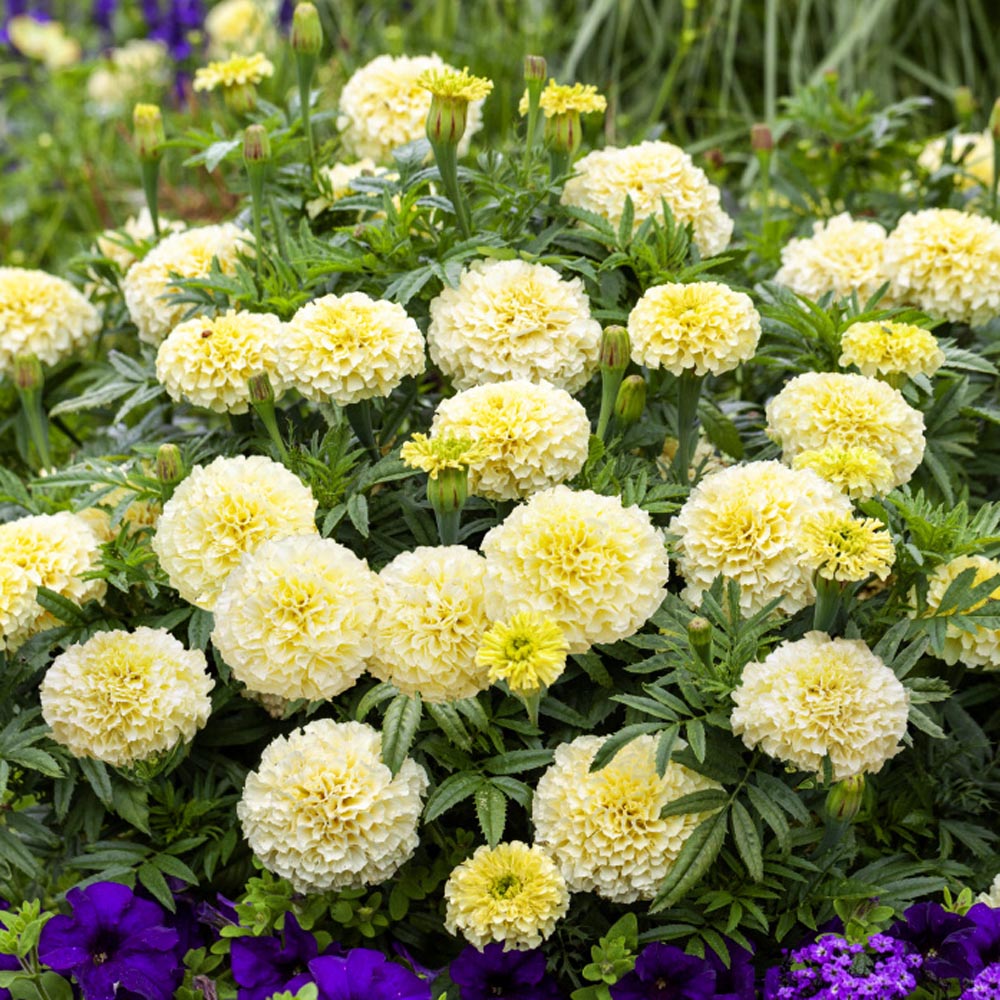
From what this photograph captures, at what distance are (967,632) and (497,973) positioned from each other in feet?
2.31

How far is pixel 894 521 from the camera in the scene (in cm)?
166

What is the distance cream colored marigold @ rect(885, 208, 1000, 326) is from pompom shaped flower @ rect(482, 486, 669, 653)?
0.80m

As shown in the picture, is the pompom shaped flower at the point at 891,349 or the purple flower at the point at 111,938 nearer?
the purple flower at the point at 111,938

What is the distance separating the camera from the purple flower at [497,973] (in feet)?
5.08

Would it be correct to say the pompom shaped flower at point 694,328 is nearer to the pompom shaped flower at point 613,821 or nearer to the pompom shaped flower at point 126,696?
the pompom shaped flower at point 613,821

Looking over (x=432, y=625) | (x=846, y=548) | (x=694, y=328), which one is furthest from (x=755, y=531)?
(x=432, y=625)

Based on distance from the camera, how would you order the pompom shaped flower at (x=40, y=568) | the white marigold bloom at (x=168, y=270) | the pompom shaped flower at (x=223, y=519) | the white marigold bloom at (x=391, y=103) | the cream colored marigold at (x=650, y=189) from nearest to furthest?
the pompom shaped flower at (x=223, y=519) → the pompom shaped flower at (x=40, y=568) → the cream colored marigold at (x=650, y=189) → the white marigold bloom at (x=168, y=270) → the white marigold bloom at (x=391, y=103)

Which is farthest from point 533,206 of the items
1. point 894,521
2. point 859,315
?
point 894,521

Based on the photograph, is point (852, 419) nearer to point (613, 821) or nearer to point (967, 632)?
point (967, 632)

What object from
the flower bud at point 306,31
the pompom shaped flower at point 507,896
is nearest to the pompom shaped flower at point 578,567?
the pompom shaped flower at point 507,896

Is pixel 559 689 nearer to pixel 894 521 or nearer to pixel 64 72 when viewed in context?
pixel 894 521

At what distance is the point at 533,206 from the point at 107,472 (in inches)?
28.4

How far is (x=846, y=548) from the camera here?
4.62 ft

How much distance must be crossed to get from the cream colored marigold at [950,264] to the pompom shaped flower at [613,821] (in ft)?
2.98
